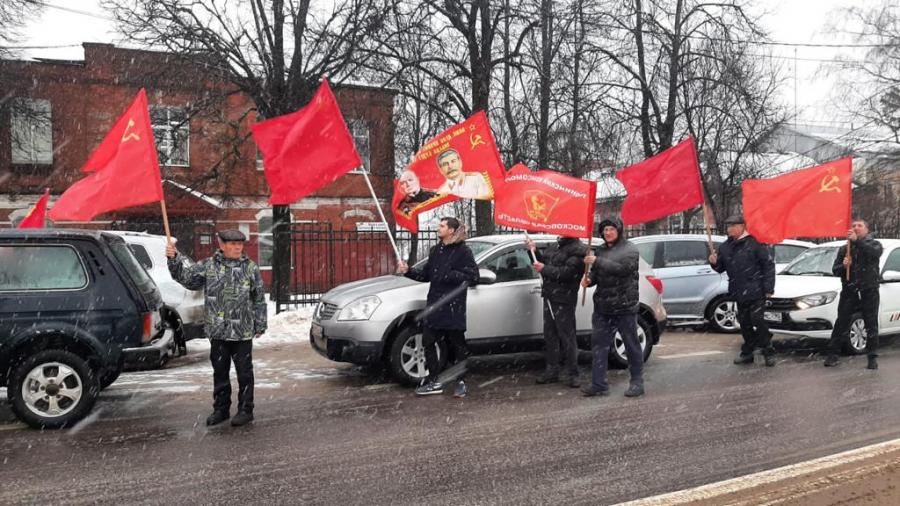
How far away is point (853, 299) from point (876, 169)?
2250cm

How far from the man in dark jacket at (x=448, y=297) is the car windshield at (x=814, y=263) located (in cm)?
594

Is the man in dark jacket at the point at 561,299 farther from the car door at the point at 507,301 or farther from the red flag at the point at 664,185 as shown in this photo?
the red flag at the point at 664,185

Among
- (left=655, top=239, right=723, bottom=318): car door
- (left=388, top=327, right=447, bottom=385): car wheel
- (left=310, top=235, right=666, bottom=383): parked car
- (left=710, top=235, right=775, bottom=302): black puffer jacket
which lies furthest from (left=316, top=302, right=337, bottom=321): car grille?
(left=655, top=239, right=723, bottom=318): car door

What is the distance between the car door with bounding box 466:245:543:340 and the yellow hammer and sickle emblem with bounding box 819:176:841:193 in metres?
3.42

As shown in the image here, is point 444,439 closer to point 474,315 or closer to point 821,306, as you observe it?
point 474,315

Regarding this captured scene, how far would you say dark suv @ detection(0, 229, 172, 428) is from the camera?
19.2 ft

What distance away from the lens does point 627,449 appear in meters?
5.22

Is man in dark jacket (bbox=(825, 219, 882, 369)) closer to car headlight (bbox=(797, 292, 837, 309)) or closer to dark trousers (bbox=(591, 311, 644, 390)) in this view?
car headlight (bbox=(797, 292, 837, 309))

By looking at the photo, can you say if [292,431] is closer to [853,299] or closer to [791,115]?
[853,299]

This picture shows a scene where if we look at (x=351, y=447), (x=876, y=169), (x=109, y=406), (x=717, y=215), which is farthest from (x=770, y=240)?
(x=876, y=169)

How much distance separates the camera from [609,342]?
23.3 feet

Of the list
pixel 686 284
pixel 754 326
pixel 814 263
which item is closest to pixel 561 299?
pixel 754 326

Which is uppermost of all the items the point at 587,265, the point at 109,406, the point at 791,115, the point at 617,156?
the point at 791,115

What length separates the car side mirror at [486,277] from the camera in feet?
24.1
